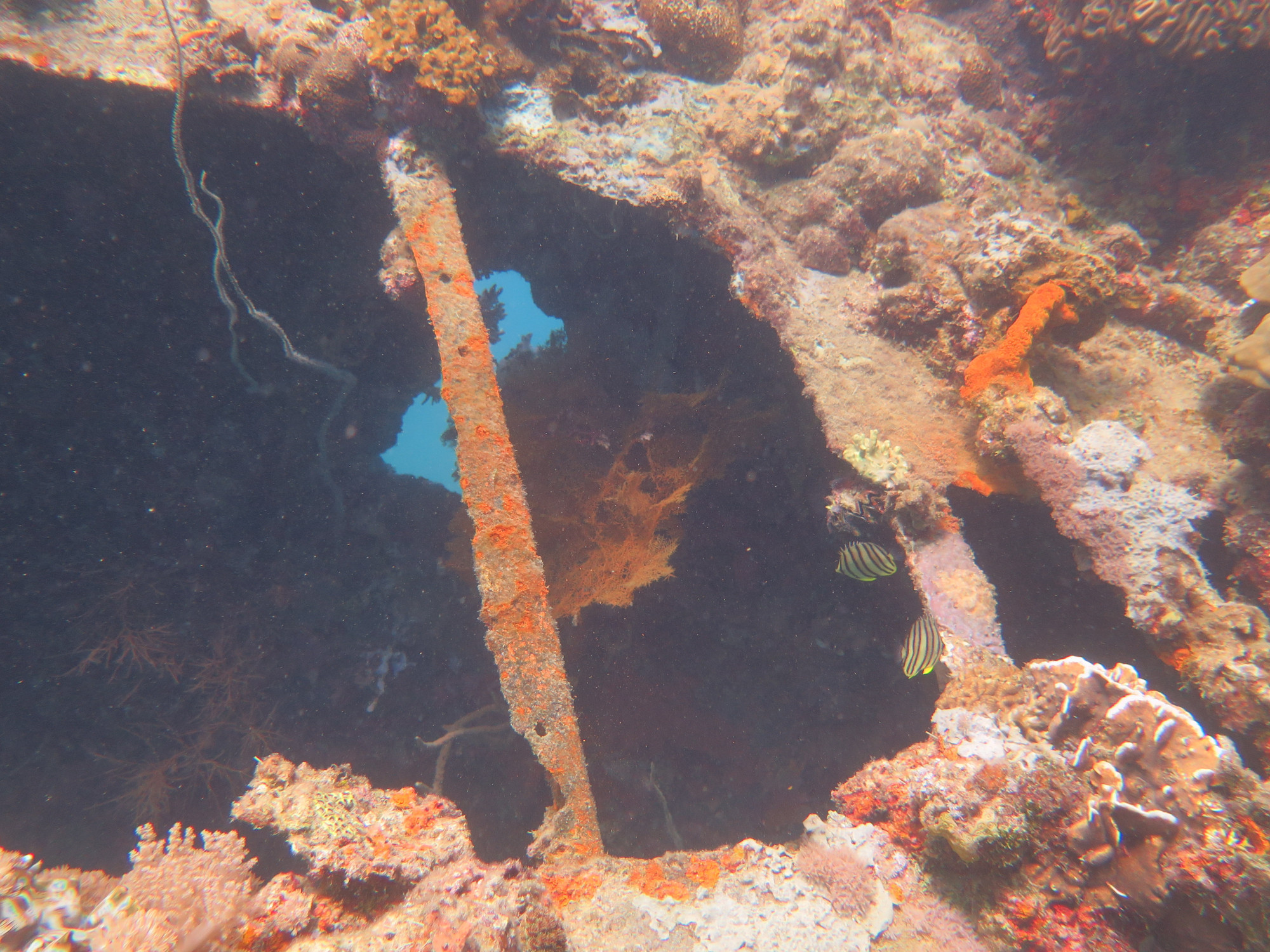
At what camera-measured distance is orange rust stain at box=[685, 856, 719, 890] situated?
9.06 ft

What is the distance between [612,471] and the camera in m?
5.46

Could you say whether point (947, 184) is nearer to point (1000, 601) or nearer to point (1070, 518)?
point (1070, 518)

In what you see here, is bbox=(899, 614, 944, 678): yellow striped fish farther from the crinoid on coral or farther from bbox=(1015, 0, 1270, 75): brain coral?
bbox=(1015, 0, 1270, 75): brain coral

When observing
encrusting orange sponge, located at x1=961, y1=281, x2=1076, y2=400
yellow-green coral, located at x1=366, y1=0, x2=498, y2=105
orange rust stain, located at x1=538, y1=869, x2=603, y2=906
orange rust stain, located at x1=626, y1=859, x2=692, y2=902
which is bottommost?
orange rust stain, located at x1=538, y1=869, x2=603, y2=906

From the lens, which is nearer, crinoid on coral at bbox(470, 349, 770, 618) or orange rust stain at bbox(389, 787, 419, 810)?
orange rust stain at bbox(389, 787, 419, 810)

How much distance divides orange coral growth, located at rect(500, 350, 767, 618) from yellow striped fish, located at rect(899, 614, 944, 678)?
2.26 m

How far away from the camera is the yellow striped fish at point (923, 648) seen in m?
3.07

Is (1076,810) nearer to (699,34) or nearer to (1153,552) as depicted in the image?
(1153,552)

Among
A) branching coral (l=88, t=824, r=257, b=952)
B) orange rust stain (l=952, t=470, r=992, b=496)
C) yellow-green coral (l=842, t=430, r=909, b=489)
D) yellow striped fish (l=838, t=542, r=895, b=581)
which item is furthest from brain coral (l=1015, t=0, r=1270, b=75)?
branching coral (l=88, t=824, r=257, b=952)

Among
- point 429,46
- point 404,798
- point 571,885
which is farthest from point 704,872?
point 429,46

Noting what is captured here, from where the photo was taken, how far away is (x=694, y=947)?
8.09 ft

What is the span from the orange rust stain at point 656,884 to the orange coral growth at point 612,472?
2.34 metres

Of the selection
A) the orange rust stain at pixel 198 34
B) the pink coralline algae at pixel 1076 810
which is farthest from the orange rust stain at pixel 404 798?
the orange rust stain at pixel 198 34

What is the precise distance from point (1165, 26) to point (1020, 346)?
15.0 ft
